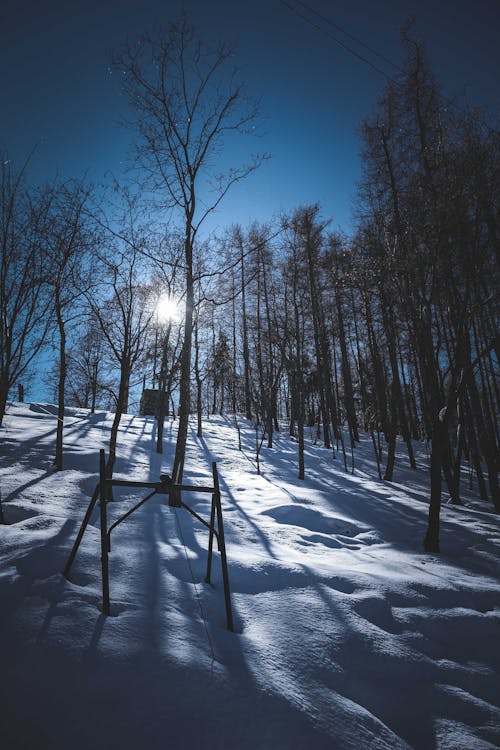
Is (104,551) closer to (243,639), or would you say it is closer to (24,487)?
(243,639)

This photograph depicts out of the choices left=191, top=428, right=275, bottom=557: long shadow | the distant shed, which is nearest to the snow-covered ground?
left=191, top=428, right=275, bottom=557: long shadow

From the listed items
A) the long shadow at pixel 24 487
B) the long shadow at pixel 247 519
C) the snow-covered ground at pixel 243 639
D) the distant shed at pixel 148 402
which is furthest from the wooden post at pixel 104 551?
the distant shed at pixel 148 402

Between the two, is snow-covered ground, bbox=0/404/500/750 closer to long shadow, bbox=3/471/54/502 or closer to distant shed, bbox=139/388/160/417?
long shadow, bbox=3/471/54/502

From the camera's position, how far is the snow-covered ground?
186 cm

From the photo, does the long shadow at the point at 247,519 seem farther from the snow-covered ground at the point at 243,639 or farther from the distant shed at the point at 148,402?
the distant shed at the point at 148,402

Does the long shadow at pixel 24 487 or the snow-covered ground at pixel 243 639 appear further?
the long shadow at pixel 24 487

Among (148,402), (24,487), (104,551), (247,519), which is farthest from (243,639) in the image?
(148,402)

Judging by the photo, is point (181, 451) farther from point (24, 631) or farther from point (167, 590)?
point (24, 631)

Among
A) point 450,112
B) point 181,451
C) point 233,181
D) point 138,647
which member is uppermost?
point 450,112

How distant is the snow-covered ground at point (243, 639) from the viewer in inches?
73.1

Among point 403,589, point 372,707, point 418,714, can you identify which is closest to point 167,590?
point 372,707

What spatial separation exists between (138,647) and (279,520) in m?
4.95

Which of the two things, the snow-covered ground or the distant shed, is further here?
the distant shed

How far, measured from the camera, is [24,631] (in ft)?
7.43
